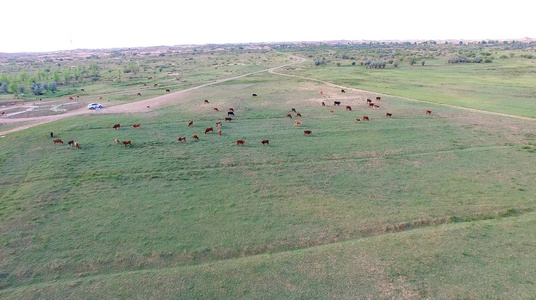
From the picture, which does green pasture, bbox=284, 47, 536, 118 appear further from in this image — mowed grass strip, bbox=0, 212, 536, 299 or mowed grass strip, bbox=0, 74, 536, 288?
mowed grass strip, bbox=0, 212, 536, 299

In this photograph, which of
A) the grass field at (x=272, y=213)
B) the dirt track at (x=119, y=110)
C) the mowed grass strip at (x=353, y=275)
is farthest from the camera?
the dirt track at (x=119, y=110)

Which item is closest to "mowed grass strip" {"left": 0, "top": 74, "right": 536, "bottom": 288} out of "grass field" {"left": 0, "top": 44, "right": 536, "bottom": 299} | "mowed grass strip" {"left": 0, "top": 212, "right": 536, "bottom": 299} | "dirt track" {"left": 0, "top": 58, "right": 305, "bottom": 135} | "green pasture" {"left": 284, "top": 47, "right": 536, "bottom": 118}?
"grass field" {"left": 0, "top": 44, "right": 536, "bottom": 299}

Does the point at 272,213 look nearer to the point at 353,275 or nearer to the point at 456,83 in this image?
the point at 353,275

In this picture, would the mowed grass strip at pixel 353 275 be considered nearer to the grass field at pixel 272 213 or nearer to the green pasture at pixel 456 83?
the grass field at pixel 272 213

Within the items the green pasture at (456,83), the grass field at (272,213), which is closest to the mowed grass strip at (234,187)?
the grass field at (272,213)

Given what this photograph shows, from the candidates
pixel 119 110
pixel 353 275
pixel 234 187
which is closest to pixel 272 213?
pixel 234 187
